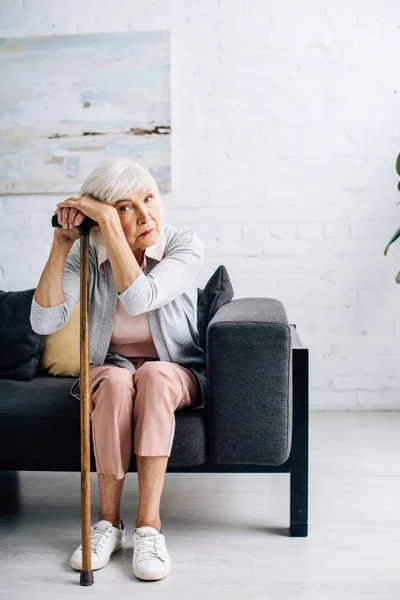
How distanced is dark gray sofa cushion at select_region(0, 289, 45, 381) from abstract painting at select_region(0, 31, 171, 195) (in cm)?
100

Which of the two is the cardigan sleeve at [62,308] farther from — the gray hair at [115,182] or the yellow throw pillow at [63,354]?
the yellow throw pillow at [63,354]

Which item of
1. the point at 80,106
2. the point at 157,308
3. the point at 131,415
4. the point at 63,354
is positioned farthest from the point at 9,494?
the point at 80,106

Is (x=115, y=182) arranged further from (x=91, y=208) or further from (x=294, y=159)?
(x=294, y=159)

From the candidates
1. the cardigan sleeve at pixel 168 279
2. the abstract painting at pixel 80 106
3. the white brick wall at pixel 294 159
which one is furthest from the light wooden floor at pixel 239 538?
the abstract painting at pixel 80 106

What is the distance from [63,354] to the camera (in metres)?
2.69

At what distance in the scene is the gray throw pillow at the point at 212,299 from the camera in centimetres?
258

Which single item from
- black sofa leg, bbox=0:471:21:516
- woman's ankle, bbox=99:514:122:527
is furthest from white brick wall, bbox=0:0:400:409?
woman's ankle, bbox=99:514:122:527

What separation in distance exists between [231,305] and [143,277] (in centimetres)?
47

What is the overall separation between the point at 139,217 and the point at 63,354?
2.48ft

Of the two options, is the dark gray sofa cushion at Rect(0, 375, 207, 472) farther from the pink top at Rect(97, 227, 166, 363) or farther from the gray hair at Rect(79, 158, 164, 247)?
the gray hair at Rect(79, 158, 164, 247)

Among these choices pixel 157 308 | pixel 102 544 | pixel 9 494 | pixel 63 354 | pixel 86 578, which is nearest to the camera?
pixel 86 578

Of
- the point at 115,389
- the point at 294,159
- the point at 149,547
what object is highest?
the point at 294,159

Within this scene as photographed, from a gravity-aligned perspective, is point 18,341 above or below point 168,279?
below

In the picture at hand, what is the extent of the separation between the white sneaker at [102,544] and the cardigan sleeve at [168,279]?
589mm
